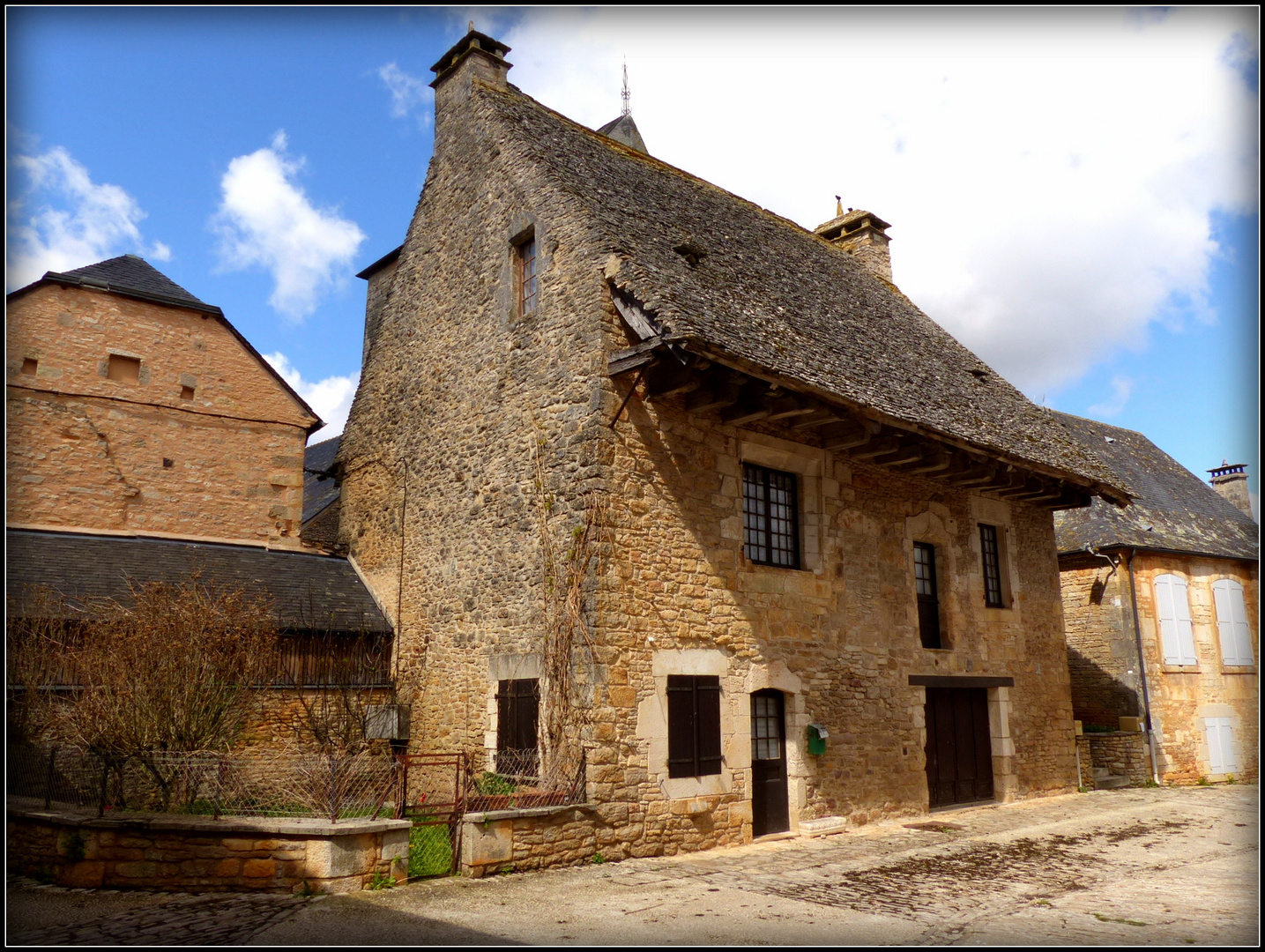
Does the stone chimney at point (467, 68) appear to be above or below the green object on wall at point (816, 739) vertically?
above

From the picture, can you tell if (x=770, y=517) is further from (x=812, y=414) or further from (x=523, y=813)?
(x=523, y=813)

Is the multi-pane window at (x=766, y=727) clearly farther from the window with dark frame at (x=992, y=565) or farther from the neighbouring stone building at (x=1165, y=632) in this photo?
the neighbouring stone building at (x=1165, y=632)

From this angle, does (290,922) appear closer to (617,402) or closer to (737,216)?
(617,402)

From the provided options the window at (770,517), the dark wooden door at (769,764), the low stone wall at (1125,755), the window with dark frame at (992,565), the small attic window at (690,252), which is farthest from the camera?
the low stone wall at (1125,755)

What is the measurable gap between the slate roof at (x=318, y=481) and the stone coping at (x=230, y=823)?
819 centimetres

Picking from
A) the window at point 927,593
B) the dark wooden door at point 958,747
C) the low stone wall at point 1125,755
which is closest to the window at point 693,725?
the dark wooden door at point 958,747

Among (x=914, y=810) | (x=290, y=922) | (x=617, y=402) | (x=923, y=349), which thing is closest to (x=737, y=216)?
(x=923, y=349)

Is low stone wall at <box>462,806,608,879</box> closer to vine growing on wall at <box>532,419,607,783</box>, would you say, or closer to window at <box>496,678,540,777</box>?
vine growing on wall at <box>532,419,607,783</box>

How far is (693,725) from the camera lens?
9422 millimetres

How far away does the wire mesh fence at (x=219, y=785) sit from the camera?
7.27m

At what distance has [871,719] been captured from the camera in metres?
11.3

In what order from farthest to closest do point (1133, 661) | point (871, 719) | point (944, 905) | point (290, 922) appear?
point (1133, 661) → point (871, 719) → point (944, 905) → point (290, 922)

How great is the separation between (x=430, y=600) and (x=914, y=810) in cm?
674

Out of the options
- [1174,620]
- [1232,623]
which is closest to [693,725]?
[1174,620]
